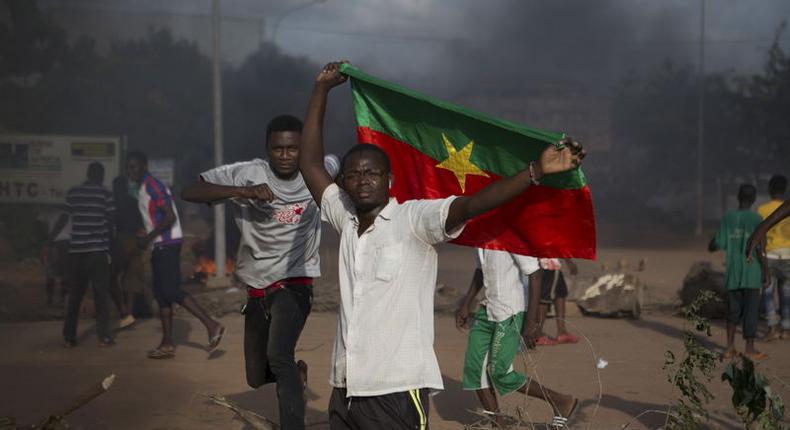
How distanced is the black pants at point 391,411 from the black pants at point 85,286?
659 centimetres

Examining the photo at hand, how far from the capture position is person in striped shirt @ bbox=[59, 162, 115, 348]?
32.6ft

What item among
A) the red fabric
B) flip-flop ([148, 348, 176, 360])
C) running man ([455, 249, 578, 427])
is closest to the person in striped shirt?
flip-flop ([148, 348, 176, 360])

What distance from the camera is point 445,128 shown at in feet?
15.0

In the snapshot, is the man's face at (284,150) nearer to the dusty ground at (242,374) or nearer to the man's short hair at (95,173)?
the dusty ground at (242,374)

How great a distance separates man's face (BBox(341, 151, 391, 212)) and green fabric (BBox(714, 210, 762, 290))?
600cm

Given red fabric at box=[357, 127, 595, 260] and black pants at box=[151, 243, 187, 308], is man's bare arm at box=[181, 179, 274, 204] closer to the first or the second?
red fabric at box=[357, 127, 595, 260]

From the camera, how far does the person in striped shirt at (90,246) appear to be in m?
9.95

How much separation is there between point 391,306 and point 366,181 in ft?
1.63

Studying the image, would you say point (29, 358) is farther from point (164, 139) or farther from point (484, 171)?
point (164, 139)

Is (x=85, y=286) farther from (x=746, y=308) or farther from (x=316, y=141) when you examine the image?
(x=316, y=141)

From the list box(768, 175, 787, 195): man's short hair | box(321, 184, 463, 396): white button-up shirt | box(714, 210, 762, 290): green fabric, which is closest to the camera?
box(321, 184, 463, 396): white button-up shirt

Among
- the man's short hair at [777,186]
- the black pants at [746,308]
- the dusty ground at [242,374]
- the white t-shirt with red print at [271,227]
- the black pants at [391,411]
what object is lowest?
the dusty ground at [242,374]

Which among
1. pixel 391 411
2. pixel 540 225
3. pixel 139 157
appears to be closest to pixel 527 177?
pixel 540 225

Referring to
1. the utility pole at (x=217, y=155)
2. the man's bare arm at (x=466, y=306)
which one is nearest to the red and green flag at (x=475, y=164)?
the man's bare arm at (x=466, y=306)
